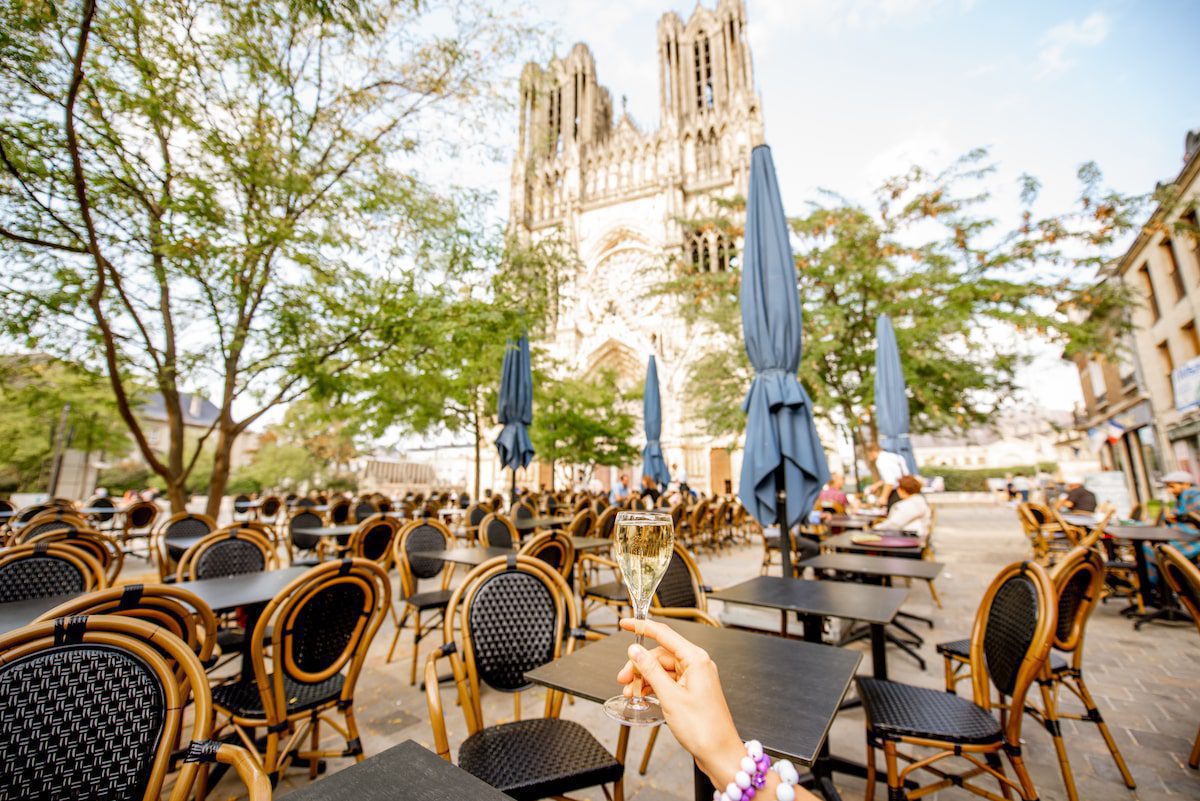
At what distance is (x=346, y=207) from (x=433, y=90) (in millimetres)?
1750

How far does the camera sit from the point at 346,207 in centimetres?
594

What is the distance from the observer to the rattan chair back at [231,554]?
340 cm

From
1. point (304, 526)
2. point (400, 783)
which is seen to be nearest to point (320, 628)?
point (400, 783)

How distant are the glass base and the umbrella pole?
279 centimetres

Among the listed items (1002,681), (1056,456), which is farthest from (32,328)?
(1056,456)

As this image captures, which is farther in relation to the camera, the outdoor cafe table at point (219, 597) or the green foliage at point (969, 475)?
the green foliage at point (969, 475)

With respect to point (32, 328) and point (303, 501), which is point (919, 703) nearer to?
point (32, 328)

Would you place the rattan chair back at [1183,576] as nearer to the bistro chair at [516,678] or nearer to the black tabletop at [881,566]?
the black tabletop at [881,566]

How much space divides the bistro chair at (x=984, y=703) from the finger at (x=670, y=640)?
1.65 meters

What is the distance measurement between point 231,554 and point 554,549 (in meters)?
2.35

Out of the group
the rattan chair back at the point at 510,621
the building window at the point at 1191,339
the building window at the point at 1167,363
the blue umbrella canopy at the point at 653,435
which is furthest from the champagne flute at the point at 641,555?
the building window at the point at 1167,363

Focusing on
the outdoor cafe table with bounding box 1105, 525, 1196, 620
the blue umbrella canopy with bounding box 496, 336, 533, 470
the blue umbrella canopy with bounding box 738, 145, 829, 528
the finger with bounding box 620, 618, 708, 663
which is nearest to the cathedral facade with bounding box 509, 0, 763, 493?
the blue umbrella canopy with bounding box 496, 336, 533, 470

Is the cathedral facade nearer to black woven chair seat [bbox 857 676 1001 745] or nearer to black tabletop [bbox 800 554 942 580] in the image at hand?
black tabletop [bbox 800 554 942 580]

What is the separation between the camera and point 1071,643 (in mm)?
2352
